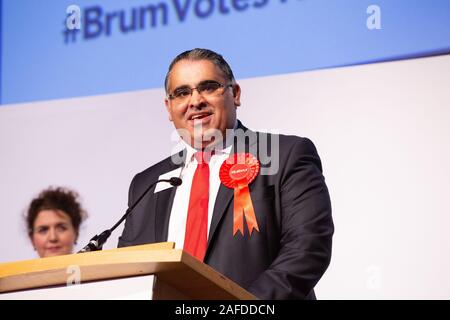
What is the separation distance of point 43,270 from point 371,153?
5.39ft

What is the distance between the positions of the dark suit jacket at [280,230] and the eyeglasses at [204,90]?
1.05ft

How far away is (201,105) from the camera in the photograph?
3139 mm

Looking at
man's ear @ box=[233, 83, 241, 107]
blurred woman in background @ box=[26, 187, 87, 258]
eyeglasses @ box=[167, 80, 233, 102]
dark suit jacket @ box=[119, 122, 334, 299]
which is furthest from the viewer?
blurred woman in background @ box=[26, 187, 87, 258]

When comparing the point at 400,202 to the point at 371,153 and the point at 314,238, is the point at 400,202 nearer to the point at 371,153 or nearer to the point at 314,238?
the point at 371,153

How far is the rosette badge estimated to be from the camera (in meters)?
2.83

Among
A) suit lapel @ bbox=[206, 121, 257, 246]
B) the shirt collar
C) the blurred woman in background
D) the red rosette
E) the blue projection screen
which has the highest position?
the blue projection screen

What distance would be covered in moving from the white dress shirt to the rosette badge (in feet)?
0.19

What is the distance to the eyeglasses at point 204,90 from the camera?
10.3ft

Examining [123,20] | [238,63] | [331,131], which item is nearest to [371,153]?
[331,131]

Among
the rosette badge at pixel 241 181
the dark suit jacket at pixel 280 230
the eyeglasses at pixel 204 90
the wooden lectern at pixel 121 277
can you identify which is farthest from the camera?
the eyeglasses at pixel 204 90

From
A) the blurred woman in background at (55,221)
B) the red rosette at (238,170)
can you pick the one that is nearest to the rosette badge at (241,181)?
the red rosette at (238,170)

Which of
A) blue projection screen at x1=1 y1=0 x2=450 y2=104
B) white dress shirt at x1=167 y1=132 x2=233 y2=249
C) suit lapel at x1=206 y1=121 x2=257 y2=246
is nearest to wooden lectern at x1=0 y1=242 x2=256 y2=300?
suit lapel at x1=206 y1=121 x2=257 y2=246

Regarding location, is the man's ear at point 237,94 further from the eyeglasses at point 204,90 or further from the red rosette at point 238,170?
the red rosette at point 238,170

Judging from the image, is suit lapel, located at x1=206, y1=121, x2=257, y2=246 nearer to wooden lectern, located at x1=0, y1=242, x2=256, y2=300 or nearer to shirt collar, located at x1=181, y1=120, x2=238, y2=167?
shirt collar, located at x1=181, y1=120, x2=238, y2=167
